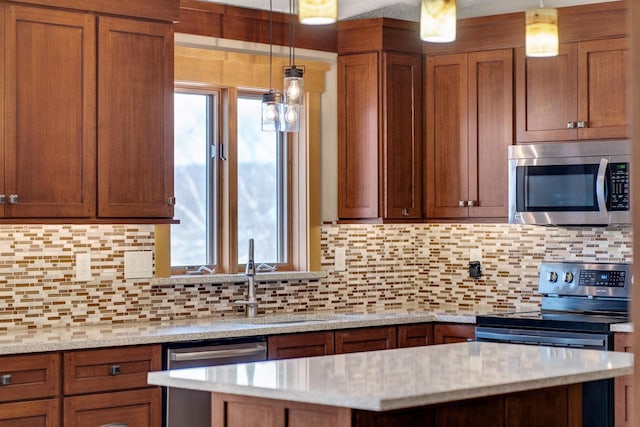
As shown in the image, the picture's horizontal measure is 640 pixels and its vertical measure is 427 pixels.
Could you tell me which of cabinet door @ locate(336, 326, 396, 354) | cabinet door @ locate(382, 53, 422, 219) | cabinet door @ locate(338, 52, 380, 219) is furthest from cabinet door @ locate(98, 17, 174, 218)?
cabinet door @ locate(382, 53, 422, 219)

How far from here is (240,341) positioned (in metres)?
4.65

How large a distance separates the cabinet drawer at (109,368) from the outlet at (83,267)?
2.28ft

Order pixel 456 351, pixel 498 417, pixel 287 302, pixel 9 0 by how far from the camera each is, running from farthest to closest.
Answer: pixel 287 302 < pixel 9 0 < pixel 456 351 < pixel 498 417

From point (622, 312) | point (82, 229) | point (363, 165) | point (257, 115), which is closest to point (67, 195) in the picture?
point (82, 229)

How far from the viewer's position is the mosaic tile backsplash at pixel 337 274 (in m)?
4.63

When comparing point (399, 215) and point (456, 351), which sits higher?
point (399, 215)

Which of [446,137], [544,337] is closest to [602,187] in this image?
[544,337]

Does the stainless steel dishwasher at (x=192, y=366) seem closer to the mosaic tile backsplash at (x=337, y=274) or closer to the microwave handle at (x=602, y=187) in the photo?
the mosaic tile backsplash at (x=337, y=274)

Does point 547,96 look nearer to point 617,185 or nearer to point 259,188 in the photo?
point 617,185

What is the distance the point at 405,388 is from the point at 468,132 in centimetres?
310

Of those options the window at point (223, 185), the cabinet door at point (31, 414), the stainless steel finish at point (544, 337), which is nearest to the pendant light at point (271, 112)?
the window at point (223, 185)

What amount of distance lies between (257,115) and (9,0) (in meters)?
1.71

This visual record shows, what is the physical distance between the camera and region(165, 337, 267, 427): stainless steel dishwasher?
4.35 metres

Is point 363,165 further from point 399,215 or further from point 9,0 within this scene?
point 9,0
